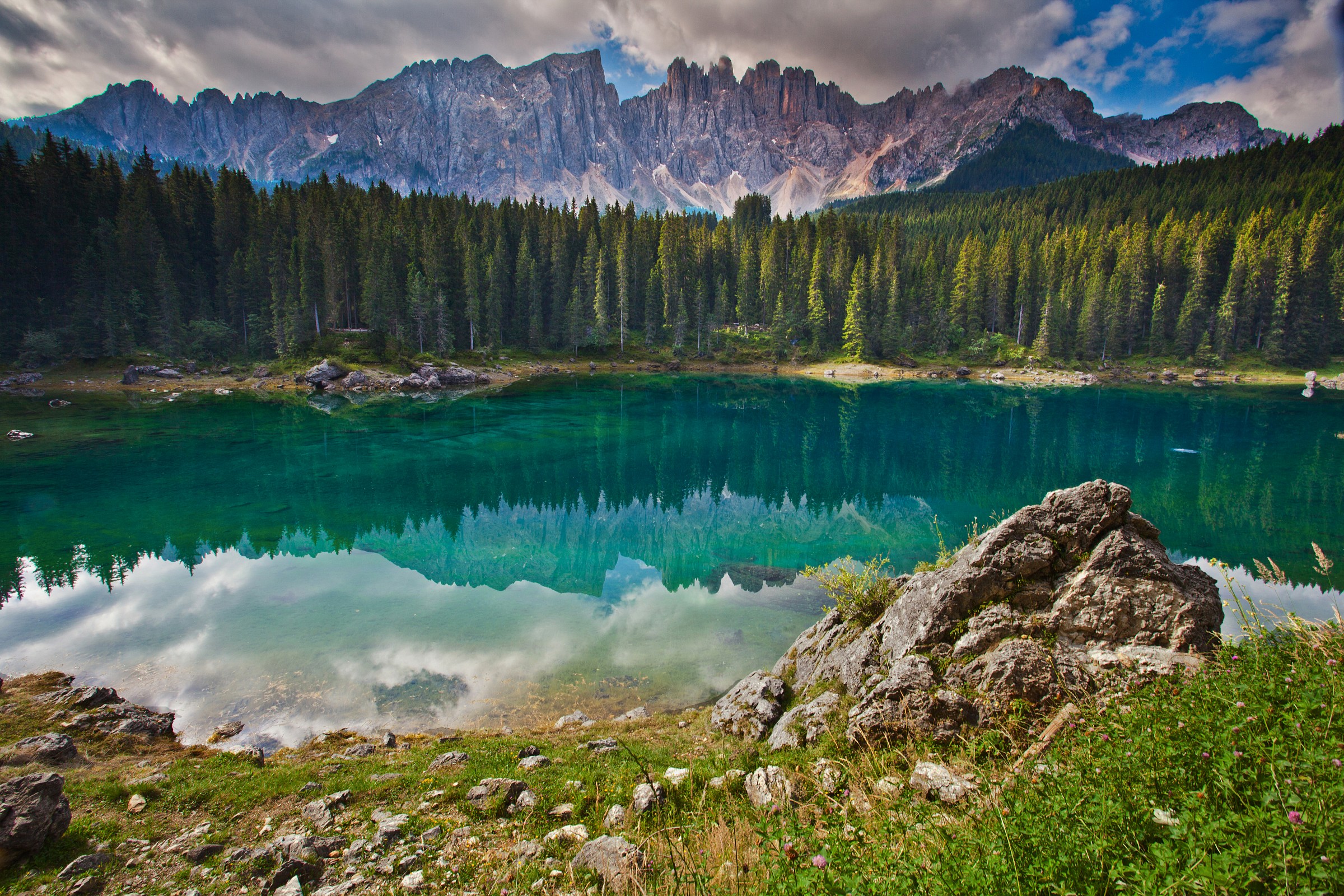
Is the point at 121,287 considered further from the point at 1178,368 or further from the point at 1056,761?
the point at 1178,368

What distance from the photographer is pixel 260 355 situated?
81.1m

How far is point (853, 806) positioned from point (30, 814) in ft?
32.8

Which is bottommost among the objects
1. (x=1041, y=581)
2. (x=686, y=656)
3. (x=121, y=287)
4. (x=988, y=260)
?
(x=686, y=656)

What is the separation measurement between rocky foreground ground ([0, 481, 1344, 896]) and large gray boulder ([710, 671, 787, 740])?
56mm

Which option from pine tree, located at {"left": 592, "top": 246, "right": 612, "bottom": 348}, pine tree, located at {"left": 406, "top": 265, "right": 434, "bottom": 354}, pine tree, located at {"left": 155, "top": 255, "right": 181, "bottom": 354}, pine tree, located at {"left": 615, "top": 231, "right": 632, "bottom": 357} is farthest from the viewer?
pine tree, located at {"left": 615, "top": 231, "right": 632, "bottom": 357}

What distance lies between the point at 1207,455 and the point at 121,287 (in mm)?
114342

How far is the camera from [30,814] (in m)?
7.07

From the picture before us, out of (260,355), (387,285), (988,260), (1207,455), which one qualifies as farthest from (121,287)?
(988,260)

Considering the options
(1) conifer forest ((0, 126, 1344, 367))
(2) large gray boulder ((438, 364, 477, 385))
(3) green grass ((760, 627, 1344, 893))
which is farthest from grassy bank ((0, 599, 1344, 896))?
(1) conifer forest ((0, 126, 1344, 367))

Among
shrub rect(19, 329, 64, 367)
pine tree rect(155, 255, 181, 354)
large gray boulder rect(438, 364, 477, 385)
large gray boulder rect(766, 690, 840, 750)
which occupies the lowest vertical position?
large gray boulder rect(766, 690, 840, 750)

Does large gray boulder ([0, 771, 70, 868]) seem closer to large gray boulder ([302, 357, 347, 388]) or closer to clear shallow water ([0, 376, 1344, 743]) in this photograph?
clear shallow water ([0, 376, 1344, 743])

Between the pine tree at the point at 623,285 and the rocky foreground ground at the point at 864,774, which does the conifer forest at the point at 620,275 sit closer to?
the pine tree at the point at 623,285

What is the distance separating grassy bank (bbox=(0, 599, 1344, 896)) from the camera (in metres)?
3.37

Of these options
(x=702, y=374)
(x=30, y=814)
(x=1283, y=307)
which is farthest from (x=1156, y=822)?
(x=1283, y=307)
